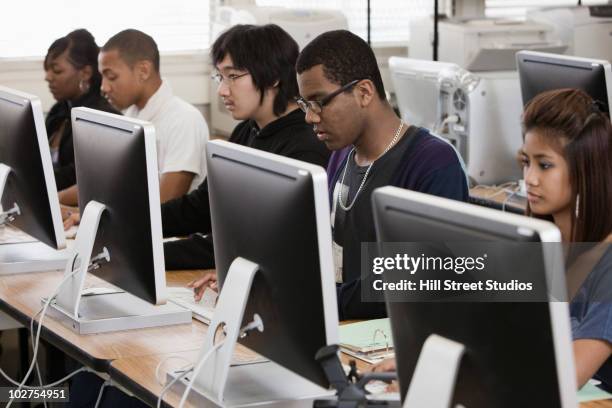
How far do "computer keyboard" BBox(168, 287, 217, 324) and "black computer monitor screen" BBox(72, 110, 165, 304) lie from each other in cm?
19

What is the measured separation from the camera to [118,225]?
2.18 metres

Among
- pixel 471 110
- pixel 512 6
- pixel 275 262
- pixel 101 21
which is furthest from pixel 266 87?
pixel 512 6

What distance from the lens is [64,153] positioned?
13.2 feet

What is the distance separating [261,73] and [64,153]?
138 cm

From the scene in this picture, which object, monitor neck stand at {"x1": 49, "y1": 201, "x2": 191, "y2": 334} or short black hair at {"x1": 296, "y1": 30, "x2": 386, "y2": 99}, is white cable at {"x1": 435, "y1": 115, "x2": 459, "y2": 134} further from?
monitor neck stand at {"x1": 49, "y1": 201, "x2": 191, "y2": 334}

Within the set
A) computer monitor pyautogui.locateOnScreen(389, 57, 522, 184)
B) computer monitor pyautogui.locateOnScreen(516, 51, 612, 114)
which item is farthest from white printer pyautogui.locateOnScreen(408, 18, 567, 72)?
computer monitor pyautogui.locateOnScreen(516, 51, 612, 114)

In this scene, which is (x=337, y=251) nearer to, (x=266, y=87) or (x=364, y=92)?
(x=364, y=92)

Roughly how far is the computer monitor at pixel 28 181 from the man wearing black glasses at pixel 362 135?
0.62 metres

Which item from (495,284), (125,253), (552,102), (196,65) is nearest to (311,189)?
(495,284)

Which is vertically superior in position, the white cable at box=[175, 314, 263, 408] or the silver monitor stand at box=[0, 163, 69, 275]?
the white cable at box=[175, 314, 263, 408]

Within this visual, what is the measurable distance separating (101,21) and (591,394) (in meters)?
3.88

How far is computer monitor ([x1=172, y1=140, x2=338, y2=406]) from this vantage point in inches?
61.3

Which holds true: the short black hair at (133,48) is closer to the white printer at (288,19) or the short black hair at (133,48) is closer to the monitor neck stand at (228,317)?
the white printer at (288,19)

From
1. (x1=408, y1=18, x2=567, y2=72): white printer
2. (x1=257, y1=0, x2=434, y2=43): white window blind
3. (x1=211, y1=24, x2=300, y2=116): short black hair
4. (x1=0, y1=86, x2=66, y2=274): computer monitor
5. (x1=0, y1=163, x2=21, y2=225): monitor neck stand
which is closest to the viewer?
(x1=0, y1=86, x2=66, y2=274): computer monitor
